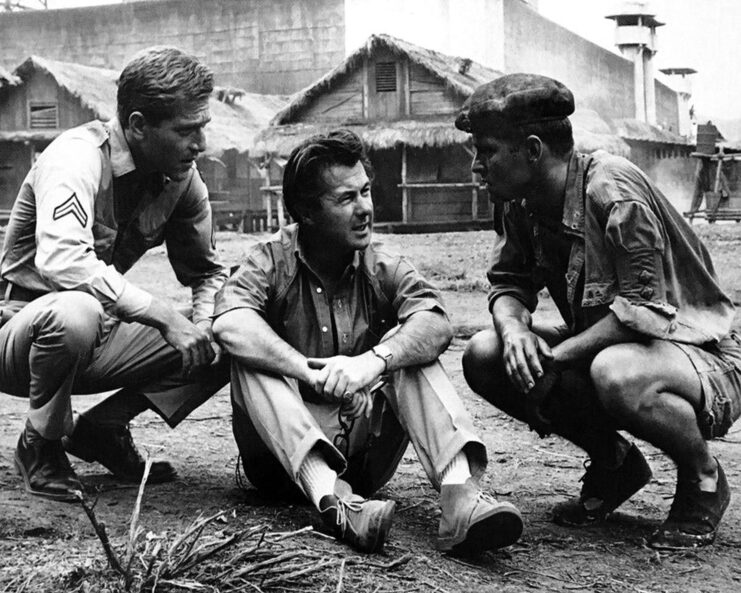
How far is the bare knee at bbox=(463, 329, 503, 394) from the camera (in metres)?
3.58

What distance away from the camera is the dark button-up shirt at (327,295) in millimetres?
3531

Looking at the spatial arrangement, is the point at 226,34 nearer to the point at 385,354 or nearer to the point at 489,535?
the point at 385,354

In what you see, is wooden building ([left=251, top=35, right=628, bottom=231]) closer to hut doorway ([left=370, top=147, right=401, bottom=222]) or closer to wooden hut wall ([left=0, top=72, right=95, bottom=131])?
hut doorway ([left=370, top=147, right=401, bottom=222])

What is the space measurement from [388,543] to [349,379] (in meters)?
0.50

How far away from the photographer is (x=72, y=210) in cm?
350

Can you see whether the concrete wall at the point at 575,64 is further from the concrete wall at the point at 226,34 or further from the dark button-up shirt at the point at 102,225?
the dark button-up shirt at the point at 102,225

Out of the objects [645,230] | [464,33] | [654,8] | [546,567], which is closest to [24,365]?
[546,567]

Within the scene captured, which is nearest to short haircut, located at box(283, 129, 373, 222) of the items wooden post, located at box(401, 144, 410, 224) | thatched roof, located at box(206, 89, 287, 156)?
wooden post, located at box(401, 144, 410, 224)

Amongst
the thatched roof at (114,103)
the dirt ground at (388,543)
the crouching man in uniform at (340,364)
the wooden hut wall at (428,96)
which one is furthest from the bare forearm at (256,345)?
the thatched roof at (114,103)

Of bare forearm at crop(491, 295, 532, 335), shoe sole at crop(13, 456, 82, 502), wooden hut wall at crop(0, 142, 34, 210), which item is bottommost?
shoe sole at crop(13, 456, 82, 502)

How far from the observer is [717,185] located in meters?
18.8

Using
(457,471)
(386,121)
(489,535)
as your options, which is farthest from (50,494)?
(386,121)

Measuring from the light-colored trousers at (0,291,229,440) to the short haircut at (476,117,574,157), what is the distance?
4.18 feet

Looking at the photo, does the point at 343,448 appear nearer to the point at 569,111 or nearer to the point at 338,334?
the point at 338,334
